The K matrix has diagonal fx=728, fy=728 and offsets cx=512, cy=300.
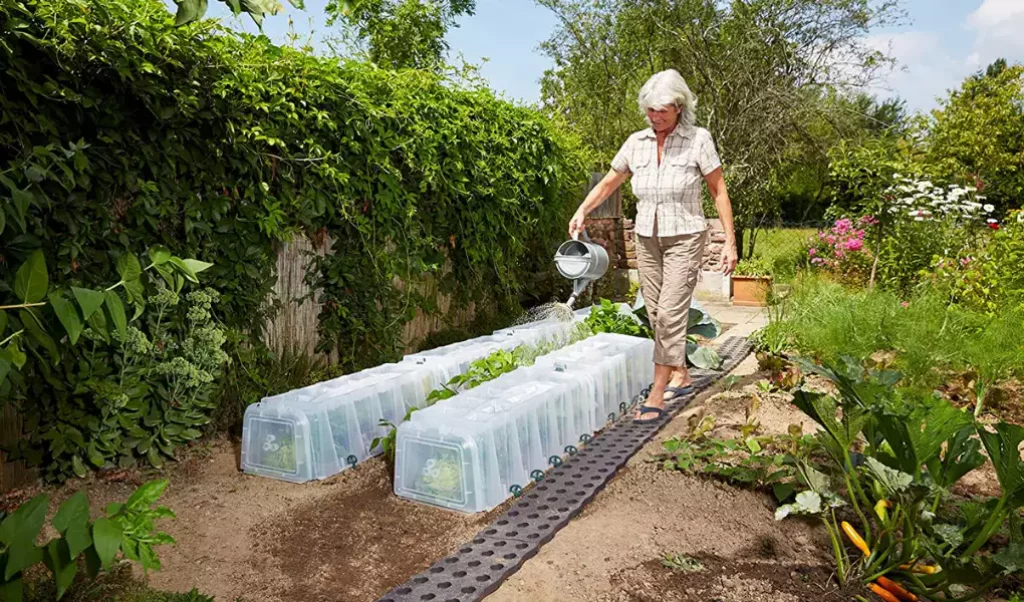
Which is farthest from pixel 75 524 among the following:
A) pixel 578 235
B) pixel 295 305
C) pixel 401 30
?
pixel 401 30

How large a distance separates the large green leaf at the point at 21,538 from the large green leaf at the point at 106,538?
2.7 inches

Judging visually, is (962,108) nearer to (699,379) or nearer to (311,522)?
(699,379)

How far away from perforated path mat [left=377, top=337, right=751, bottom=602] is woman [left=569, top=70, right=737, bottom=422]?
46 cm

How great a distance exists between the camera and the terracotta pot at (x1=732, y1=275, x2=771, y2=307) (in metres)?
9.63

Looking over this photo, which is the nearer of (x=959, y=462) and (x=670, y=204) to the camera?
(x=959, y=462)

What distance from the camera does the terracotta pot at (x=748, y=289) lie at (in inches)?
379

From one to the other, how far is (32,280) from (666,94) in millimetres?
3522

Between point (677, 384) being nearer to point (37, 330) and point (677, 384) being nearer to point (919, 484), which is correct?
point (919, 484)

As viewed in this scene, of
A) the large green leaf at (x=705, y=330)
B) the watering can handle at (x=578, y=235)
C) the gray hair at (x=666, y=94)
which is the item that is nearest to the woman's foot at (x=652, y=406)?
the watering can handle at (x=578, y=235)

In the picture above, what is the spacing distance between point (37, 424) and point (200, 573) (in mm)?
1068

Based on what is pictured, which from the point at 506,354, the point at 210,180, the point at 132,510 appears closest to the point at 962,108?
the point at 506,354

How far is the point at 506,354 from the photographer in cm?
415

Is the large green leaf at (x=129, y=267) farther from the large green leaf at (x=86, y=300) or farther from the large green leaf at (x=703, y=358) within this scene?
the large green leaf at (x=703, y=358)

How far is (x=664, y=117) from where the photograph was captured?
405 cm
